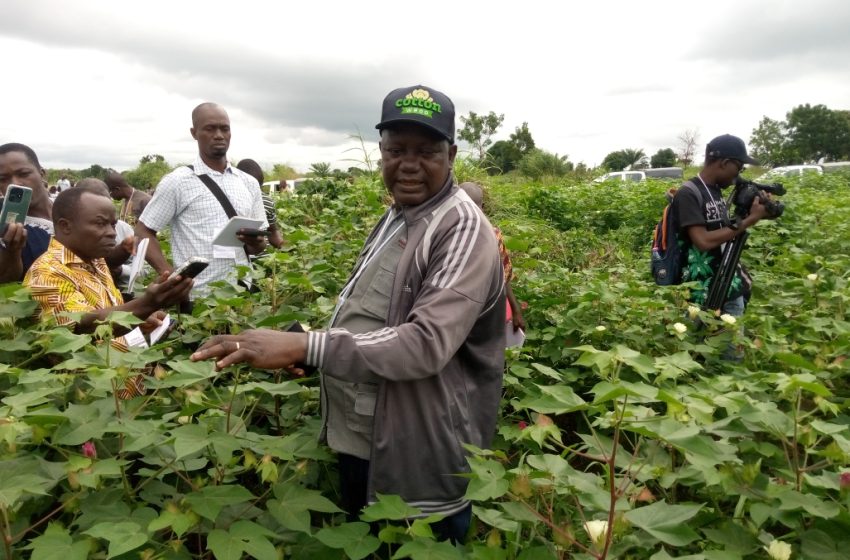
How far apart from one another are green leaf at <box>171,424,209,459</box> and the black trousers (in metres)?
0.43

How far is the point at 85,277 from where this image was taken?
2301 mm

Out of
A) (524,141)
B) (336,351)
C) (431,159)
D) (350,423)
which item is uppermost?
(524,141)

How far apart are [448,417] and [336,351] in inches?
14.1

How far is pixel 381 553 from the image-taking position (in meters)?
1.80

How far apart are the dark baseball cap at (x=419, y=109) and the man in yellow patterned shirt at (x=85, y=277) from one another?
92 centimetres

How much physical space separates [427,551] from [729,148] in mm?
3032

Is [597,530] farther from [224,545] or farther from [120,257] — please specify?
[120,257]

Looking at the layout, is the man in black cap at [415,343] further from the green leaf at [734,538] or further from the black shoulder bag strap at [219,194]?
the black shoulder bag strap at [219,194]

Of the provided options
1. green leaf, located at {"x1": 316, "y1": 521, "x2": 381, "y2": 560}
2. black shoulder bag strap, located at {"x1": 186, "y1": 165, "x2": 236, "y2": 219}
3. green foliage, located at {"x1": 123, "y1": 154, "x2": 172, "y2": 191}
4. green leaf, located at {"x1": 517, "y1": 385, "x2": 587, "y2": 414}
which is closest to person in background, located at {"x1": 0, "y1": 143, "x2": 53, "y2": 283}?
black shoulder bag strap, located at {"x1": 186, "y1": 165, "x2": 236, "y2": 219}

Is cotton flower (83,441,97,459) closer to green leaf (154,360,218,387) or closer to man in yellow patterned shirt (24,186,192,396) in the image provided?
green leaf (154,360,218,387)

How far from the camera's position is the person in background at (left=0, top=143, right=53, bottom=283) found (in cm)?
249

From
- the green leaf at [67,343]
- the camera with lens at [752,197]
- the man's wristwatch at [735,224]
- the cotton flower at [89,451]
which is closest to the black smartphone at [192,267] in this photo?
the green leaf at [67,343]

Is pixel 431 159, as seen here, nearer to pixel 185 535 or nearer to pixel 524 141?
pixel 185 535

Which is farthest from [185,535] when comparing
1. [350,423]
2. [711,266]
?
[711,266]
